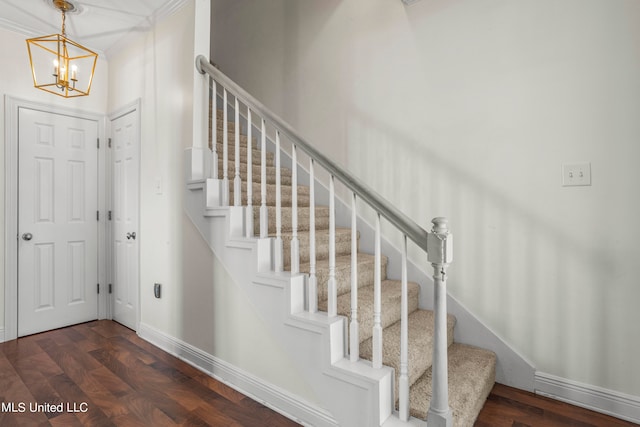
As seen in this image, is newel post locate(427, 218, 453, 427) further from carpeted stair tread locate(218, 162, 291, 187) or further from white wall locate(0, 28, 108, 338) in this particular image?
white wall locate(0, 28, 108, 338)

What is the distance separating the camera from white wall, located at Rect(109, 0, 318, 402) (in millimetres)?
2186

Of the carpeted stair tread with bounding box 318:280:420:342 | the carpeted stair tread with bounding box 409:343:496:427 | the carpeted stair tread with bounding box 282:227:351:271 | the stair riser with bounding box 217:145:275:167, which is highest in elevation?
the stair riser with bounding box 217:145:275:167

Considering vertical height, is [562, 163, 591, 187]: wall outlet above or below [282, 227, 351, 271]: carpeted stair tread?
above

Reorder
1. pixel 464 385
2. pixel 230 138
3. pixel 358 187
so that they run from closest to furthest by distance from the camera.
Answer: pixel 358 187 → pixel 464 385 → pixel 230 138

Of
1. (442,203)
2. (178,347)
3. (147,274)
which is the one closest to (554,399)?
(442,203)

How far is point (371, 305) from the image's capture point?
1958mm

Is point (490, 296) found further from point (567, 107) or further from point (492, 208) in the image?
point (567, 107)

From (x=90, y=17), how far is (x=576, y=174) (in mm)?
3745

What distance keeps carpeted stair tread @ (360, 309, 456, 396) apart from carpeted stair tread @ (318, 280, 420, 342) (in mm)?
49

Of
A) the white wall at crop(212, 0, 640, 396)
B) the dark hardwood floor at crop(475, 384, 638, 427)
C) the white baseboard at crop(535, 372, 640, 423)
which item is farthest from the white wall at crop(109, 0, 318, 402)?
the white baseboard at crop(535, 372, 640, 423)

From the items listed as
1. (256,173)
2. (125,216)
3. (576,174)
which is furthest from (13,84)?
(576,174)

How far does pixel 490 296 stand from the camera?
221 centimetres

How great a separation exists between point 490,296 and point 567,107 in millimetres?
1191
